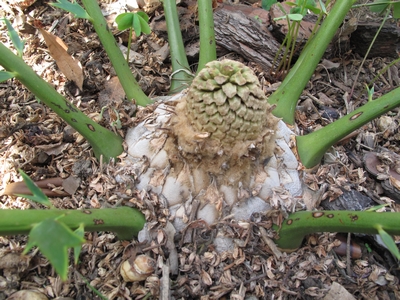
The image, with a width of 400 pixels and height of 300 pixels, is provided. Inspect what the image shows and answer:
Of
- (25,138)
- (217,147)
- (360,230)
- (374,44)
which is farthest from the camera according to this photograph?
(374,44)

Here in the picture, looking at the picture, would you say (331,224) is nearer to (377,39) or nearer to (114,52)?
(114,52)

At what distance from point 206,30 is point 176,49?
170mm

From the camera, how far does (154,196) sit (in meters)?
1.20

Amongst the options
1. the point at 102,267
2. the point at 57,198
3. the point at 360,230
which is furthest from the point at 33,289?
the point at 360,230

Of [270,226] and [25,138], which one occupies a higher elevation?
[25,138]

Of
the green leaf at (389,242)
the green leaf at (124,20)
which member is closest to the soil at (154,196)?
the green leaf at (124,20)

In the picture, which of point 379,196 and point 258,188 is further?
point 379,196

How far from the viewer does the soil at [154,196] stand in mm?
1214

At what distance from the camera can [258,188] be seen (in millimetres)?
1195

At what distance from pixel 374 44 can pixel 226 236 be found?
131cm

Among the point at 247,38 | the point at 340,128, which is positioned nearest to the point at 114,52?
the point at 247,38

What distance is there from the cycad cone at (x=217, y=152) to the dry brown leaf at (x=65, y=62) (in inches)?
23.8

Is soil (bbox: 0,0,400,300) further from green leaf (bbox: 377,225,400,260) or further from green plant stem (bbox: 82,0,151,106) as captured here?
green leaf (bbox: 377,225,400,260)

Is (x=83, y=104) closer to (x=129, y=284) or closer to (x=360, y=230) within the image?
(x=129, y=284)
